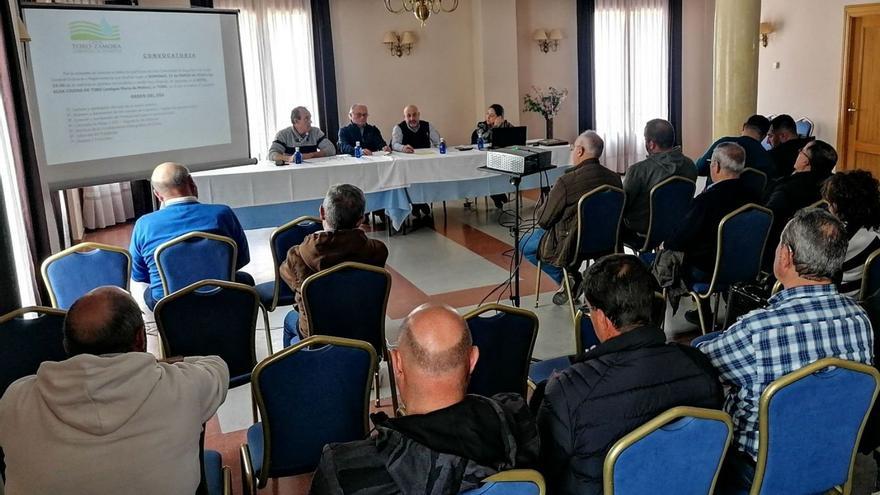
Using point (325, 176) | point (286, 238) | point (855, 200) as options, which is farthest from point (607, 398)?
point (325, 176)

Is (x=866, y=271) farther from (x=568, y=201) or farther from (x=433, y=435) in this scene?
(x=433, y=435)

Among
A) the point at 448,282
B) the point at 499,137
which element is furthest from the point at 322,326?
the point at 499,137

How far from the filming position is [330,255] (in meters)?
3.62

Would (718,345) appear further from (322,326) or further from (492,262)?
(492,262)

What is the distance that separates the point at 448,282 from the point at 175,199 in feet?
7.90

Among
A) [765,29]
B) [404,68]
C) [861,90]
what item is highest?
[765,29]

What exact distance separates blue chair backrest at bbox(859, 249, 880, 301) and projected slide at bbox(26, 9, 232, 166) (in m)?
4.98

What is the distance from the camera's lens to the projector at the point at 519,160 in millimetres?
4848

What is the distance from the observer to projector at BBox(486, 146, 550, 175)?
4.85m

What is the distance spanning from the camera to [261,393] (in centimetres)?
246

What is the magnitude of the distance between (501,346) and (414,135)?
5.77 meters

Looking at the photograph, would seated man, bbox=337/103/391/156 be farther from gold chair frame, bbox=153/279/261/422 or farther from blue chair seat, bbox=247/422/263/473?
blue chair seat, bbox=247/422/263/473

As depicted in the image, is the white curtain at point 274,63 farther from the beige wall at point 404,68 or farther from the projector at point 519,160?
the projector at point 519,160

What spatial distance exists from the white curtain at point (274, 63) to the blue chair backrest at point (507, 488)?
27.0 feet
